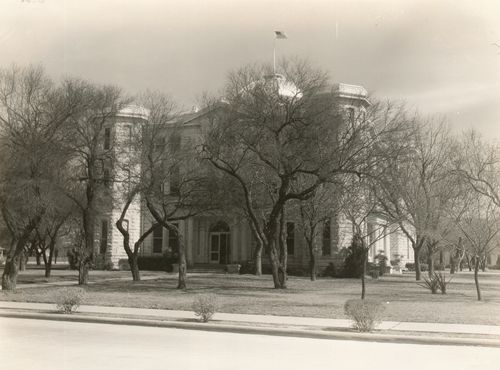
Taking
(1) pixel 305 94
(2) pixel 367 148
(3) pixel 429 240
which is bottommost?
(3) pixel 429 240

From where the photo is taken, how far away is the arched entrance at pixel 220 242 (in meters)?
44.3

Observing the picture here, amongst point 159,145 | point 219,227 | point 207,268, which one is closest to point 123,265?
point 207,268

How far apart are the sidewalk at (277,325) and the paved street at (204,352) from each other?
492 mm

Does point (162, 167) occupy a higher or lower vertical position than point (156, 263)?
higher

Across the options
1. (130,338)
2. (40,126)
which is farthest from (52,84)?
(130,338)

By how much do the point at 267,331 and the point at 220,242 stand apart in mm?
31568

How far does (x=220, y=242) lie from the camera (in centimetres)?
4456

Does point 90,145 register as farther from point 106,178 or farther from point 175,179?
point 175,179

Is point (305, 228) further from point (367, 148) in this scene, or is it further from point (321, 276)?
point (367, 148)

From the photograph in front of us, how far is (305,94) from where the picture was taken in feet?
78.4

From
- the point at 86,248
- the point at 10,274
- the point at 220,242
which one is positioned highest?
the point at 220,242

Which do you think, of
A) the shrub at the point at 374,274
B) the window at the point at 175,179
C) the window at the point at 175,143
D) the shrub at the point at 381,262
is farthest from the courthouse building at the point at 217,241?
the window at the point at 175,143

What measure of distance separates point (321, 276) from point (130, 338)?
1102 inches

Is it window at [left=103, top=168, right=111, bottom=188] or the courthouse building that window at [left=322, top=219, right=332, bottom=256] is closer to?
the courthouse building
